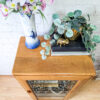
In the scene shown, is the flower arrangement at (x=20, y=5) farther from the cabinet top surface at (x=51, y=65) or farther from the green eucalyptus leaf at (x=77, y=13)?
the cabinet top surface at (x=51, y=65)

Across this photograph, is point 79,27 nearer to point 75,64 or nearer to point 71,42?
point 71,42

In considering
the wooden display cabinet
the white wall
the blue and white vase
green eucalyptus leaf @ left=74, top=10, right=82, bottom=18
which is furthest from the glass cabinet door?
green eucalyptus leaf @ left=74, top=10, right=82, bottom=18

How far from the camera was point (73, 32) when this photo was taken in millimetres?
783

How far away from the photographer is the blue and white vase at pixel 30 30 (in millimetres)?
725

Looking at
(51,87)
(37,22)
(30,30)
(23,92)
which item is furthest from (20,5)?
(23,92)

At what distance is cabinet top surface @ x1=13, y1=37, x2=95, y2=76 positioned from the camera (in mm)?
772

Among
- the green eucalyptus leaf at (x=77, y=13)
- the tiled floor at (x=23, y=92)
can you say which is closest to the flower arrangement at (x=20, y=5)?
the green eucalyptus leaf at (x=77, y=13)

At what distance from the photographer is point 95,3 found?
81 cm

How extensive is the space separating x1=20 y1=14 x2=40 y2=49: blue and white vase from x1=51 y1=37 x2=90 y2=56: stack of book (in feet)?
0.52

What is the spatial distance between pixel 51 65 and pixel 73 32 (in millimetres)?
278

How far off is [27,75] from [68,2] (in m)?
0.59

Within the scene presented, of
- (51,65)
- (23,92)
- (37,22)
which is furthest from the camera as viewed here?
(23,92)

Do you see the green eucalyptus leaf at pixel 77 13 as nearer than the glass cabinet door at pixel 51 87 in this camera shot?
Yes

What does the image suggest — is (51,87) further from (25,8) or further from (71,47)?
(25,8)
